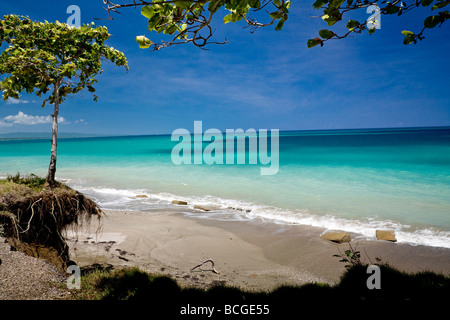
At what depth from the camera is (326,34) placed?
2.10 metres

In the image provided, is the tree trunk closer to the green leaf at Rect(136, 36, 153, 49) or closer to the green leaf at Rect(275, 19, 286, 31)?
the green leaf at Rect(136, 36, 153, 49)

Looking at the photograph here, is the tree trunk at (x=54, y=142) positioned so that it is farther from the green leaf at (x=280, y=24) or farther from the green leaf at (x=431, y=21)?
the green leaf at (x=431, y=21)

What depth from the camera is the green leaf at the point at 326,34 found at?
206 cm

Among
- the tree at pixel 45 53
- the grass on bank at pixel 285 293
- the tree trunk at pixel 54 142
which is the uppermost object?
the tree at pixel 45 53

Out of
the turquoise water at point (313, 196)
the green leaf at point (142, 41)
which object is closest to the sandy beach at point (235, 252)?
the turquoise water at point (313, 196)

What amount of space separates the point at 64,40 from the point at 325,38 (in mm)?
6829

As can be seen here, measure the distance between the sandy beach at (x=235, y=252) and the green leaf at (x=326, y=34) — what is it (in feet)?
17.6

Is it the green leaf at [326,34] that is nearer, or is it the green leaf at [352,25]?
the green leaf at [326,34]

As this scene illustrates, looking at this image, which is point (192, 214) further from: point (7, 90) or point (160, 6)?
point (160, 6)

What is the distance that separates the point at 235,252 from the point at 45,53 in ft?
24.8
